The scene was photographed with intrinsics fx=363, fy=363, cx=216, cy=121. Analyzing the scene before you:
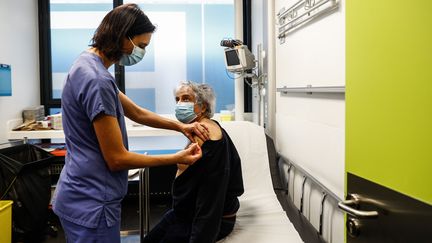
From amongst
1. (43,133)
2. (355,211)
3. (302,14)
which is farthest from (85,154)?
(43,133)

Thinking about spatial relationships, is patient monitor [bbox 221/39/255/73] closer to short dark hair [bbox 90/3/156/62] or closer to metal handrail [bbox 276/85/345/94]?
metal handrail [bbox 276/85/345/94]

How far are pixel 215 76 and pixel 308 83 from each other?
2.07 m

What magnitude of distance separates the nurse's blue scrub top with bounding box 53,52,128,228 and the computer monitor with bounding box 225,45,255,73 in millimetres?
1716

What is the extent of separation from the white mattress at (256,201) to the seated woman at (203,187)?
0.14 m

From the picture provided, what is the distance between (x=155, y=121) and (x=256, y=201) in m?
0.84

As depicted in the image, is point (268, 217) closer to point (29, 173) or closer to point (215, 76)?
point (29, 173)

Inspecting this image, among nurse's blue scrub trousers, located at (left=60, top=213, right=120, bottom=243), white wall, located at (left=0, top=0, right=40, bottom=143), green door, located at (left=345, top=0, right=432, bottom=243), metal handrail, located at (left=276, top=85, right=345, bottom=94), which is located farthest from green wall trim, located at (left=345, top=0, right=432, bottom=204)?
white wall, located at (left=0, top=0, right=40, bottom=143)

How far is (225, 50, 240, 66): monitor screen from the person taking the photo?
2986 mm

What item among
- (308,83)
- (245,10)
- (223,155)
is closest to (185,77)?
(245,10)

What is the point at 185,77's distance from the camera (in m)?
4.02

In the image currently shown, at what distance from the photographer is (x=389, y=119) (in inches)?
33.3

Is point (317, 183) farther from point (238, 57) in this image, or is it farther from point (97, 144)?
point (238, 57)

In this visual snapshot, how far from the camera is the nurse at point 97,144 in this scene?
1315 mm

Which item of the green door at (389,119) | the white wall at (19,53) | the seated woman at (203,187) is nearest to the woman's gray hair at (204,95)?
the seated woman at (203,187)
